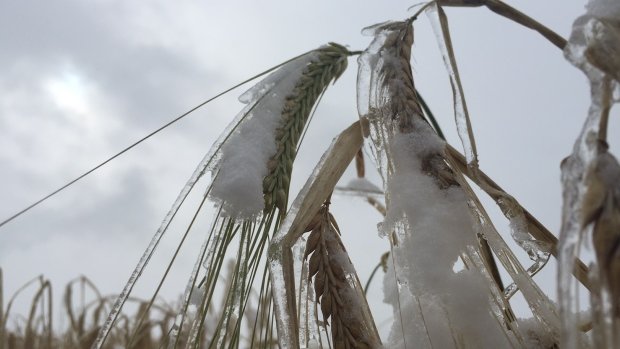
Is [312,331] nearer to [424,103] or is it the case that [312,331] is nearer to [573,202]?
[573,202]

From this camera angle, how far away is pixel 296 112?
2.50 feet

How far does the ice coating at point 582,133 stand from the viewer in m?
0.29

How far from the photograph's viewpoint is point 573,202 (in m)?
0.31

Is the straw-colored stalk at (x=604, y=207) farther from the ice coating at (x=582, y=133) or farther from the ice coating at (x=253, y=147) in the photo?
the ice coating at (x=253, y=147)

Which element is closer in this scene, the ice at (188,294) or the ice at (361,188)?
the ice at (188,294)

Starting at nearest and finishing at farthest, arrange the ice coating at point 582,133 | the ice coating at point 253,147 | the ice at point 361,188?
the ice coating at point 582,133 → the ice coating at point 253,147 → the ice at point 361,188

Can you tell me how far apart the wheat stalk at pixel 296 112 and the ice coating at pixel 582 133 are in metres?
0.37

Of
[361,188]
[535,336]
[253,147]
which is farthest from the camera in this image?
[361,188]

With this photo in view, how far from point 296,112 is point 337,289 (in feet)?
0.77

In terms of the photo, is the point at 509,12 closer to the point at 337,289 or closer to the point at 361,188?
the point at 337,289

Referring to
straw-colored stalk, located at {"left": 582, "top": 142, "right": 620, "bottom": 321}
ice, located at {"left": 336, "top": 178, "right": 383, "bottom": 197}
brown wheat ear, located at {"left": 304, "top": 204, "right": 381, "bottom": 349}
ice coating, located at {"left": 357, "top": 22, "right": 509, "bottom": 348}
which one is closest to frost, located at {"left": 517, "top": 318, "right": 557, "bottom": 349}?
ice coating, located at {"left": 357, "top": 22, "right": 509, "bottom": 348}

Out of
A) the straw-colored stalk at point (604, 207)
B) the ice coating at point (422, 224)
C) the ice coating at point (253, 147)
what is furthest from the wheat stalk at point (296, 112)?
the straw-colored stalk at point (604, 207)

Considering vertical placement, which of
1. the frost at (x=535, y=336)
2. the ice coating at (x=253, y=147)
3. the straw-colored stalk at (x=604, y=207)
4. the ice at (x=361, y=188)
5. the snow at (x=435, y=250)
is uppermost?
the ice at (x=361, y=188)

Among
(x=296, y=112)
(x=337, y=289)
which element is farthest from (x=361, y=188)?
(x=337, y=289)
